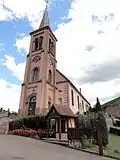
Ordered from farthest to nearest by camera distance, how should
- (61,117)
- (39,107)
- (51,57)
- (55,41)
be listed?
(55,41)
(51,57)
(39,107)
(61,117)

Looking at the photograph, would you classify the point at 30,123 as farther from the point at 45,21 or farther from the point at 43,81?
the point at 45,21

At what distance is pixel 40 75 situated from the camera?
38.7 metres

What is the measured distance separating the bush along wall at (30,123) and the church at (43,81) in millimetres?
3727

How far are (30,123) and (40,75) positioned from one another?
10.7m

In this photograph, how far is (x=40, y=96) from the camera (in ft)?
119

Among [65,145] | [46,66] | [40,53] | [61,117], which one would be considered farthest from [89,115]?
[40,53]

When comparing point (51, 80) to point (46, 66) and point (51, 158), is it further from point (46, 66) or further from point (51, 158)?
point (51, 158)

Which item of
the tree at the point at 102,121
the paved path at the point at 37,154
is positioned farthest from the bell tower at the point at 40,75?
the paved path at the point at 37,154

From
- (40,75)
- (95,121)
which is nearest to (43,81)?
(40,75)

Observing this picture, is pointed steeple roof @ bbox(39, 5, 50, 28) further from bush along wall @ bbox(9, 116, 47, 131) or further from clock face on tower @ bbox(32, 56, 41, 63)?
bush along wall @ bbox(9, 116, 47, 131)

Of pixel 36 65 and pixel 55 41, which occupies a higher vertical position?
pixel 55 41

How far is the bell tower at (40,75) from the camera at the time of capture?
120 feet

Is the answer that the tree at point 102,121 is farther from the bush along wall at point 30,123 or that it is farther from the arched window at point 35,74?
the arched window at point 35,74

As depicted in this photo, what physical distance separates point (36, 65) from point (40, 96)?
7130 millimetres
